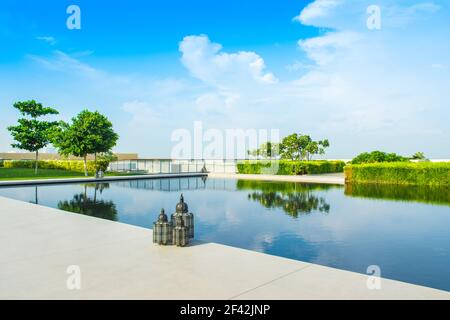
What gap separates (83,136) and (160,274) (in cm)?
2991

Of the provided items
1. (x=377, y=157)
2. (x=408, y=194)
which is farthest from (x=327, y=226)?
(x=377, y=157)

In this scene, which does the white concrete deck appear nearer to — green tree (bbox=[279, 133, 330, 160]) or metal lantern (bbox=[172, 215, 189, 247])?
metal lantern (bbox=[172, 215, 189, 247])

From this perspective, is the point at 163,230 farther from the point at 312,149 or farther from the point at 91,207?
the point at 312,149

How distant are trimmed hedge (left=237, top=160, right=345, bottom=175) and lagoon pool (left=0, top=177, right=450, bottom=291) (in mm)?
20447

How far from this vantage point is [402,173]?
27219 mm

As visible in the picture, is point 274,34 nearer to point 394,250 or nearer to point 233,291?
point 394,250

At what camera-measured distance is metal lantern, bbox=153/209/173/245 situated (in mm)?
Result: 7137

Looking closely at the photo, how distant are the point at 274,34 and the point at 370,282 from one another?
25.6 m

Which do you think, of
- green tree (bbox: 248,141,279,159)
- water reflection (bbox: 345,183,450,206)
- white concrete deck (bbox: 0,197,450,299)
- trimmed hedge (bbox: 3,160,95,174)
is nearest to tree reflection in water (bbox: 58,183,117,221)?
white concrete deck (bbox: 0,197,450,299)

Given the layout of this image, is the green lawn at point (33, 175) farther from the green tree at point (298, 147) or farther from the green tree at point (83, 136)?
the green tree at point (298, 147)

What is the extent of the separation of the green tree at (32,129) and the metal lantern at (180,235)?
3054 centimetres

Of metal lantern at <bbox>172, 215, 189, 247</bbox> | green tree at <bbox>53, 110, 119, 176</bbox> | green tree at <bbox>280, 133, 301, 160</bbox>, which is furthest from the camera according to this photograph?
green tree at <bbox>280, 133, 301, 160</bbox>
